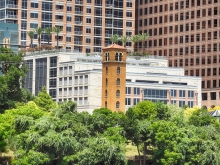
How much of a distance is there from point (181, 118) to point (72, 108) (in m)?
24.6

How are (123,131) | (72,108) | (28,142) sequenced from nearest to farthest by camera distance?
(28,142) < (123,131) < (72,108)

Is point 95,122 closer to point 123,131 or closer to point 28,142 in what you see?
point 123,131

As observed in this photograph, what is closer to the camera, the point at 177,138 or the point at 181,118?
the point at 177,138

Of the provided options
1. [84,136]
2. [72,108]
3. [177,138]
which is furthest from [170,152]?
[72,108]

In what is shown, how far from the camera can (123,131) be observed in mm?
183125

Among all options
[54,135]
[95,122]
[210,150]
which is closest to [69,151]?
[54,135]

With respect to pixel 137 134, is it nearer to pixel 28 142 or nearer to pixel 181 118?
pixel 181 118

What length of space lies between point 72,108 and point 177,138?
98.0 ft

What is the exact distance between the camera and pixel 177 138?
17762 cm

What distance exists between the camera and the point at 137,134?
7219 inches

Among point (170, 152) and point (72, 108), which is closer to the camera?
point (170, 152)

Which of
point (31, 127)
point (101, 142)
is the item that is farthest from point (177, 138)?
point (31, 127)

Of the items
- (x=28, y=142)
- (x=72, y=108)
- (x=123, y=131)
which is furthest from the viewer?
(x=72, y=108)

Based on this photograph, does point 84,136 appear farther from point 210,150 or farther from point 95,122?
point 210,150
